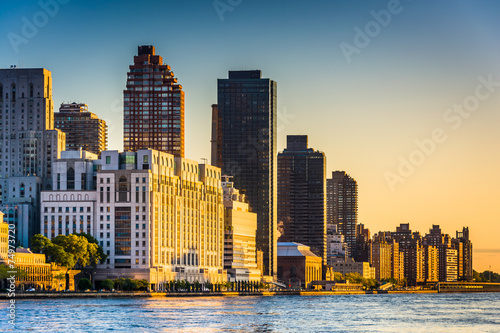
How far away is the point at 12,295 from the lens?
621 feet

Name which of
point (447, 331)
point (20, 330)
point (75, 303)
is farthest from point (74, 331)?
point (75, 303)

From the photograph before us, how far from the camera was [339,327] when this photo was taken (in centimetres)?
13938

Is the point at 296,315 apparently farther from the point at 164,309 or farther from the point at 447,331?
the point at 447,331

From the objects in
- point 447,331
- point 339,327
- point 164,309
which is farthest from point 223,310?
point 447,331

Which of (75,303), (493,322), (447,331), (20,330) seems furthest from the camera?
(75,303)

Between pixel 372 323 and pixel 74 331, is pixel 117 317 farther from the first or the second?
pixel 372 323

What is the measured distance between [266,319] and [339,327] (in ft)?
48.7

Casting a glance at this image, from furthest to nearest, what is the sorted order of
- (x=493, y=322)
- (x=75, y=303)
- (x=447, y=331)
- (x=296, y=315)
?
(x=75, y=303), (x=296, y=315), (x=493, y=322), (x=447, y=331)

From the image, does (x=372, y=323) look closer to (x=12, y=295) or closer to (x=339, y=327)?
(x=339, y=327)

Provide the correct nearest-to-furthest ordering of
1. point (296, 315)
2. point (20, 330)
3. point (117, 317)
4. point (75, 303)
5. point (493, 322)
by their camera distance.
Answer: point (20, 330), point (117, 317), point (493, 322), point (296, 315), point (75, 303)

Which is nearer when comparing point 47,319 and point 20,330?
point 20,330

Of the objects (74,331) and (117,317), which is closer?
(74,331)

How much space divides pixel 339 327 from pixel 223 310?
3663cm

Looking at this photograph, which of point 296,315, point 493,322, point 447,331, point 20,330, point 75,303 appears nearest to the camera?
point 20,330
